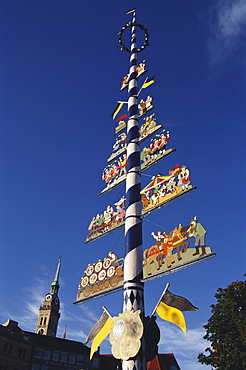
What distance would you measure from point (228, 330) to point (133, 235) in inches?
538

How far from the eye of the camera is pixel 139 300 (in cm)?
1067

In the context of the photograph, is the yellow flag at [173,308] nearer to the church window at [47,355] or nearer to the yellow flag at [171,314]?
the yellow flag at [171,314]

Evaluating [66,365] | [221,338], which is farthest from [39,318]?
[221,338]

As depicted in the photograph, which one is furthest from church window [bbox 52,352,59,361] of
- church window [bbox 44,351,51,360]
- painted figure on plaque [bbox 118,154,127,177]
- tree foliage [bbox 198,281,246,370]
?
painted figure on plaque [bbox 118,154,127,177]

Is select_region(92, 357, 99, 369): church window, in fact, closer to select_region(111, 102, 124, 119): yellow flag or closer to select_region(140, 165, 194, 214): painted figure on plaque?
select_region(111, 102, 124, 119): yellow flag

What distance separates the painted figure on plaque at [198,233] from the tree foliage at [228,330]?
12116mm

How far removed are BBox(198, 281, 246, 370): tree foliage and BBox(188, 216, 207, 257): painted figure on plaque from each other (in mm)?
12116

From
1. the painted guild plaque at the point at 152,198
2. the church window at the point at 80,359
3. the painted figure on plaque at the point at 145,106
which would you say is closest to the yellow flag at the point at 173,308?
the painted guild plaque at the point at 152,198

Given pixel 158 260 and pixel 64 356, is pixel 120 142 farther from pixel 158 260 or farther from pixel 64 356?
pixel 64 356

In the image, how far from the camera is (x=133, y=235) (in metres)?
11.9

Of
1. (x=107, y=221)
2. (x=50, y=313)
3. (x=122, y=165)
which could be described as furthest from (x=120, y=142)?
(x=50, y=313)

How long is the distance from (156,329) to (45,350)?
36.3 m

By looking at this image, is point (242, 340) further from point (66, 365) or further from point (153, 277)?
point (66, 365)

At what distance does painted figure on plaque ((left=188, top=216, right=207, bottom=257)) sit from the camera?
10.7 meters
